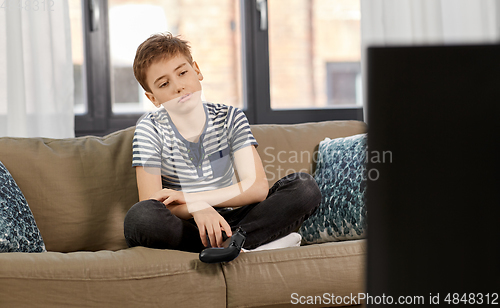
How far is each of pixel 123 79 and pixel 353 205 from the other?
4.70ft

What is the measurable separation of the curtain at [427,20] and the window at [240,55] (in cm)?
36

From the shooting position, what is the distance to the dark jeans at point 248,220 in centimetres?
114

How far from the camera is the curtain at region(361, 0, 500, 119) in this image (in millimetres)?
2139

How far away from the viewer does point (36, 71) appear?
1868 mm

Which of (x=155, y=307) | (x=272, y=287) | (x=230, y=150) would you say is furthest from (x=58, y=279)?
(x=230, y=150)

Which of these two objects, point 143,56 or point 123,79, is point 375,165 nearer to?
point 143,56

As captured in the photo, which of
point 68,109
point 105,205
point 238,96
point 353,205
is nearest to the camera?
point 353,205

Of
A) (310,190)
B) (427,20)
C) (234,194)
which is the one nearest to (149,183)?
(234,194)

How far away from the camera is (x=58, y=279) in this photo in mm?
977

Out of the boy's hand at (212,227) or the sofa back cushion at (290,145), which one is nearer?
the boy's hand at (212,227)

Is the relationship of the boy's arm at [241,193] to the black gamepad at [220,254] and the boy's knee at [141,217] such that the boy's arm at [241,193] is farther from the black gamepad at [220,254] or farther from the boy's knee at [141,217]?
the black gamepad at [220,254]

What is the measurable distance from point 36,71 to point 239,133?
3.47 feet

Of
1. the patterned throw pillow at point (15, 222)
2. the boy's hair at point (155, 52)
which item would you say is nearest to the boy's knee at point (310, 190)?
the boy's hair at point (155, 52)

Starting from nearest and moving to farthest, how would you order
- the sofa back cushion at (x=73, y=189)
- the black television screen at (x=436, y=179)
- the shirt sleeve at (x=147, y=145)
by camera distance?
the black television screen at (x=436, y=179) < the shirt sleeve at (x=147, y=145) < the sofa back cushion at (x=73, y=189)
